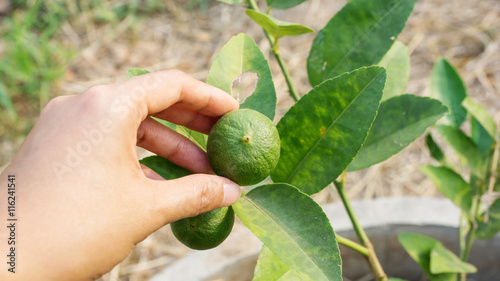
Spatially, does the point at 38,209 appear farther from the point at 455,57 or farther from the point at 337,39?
the point at 455,57

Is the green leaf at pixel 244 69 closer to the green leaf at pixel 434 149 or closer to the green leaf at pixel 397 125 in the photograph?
the green leaf at pixel 397 125

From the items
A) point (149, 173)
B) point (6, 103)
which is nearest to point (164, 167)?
point (149, 173)

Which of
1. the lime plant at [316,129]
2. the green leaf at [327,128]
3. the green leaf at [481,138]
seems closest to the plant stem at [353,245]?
the lime plant at [316,129]

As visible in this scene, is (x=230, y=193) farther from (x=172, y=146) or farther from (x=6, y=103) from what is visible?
(x=6, y=103)

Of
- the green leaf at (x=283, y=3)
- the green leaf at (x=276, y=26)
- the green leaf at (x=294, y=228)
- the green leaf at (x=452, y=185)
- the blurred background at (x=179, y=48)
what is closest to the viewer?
the green leaf at (x=294, y=228)

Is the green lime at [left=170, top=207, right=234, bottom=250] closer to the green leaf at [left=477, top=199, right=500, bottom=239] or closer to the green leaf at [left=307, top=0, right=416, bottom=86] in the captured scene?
the green leaf at [left=307, top=0, right=416, bottom=86]

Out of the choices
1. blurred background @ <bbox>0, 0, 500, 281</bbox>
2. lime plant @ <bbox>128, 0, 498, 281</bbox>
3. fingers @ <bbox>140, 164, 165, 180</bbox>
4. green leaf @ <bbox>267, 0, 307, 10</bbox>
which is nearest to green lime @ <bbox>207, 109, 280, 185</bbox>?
lime plant @ <bbox>128, 0, 498, 281</bbox>
